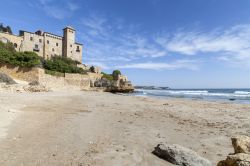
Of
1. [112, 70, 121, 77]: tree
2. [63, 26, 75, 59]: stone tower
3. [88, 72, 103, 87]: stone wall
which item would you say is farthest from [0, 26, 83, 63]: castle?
[88, 72, 103, 87]: stone wall

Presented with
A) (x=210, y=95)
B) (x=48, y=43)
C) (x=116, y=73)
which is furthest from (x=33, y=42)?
(x=210, y=95)

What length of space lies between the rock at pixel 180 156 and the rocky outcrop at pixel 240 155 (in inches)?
65.2

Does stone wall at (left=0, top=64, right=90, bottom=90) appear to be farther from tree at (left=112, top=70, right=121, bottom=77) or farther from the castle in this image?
the castle

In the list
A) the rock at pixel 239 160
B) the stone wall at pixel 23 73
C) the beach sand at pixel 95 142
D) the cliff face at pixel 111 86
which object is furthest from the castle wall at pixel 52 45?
the rock at pixel 239 160

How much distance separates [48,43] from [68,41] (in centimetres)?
579

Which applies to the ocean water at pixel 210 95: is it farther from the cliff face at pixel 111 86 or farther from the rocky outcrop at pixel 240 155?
the rocky outcrop at pixel 240 155

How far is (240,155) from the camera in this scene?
2.95m

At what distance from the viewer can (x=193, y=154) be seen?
208 inches

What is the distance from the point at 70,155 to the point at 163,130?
4495 millimetres

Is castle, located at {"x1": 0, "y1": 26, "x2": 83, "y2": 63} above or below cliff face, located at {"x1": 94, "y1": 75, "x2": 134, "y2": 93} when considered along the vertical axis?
above

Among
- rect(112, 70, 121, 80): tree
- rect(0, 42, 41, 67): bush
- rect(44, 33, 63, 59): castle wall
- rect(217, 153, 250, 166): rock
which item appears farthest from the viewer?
rect(112, 70, 121, 80): tree

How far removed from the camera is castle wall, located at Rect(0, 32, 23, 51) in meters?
49.3

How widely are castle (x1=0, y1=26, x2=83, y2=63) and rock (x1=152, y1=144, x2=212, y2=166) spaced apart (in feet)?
173

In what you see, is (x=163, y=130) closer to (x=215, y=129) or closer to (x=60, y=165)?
(x=215, y=129)
